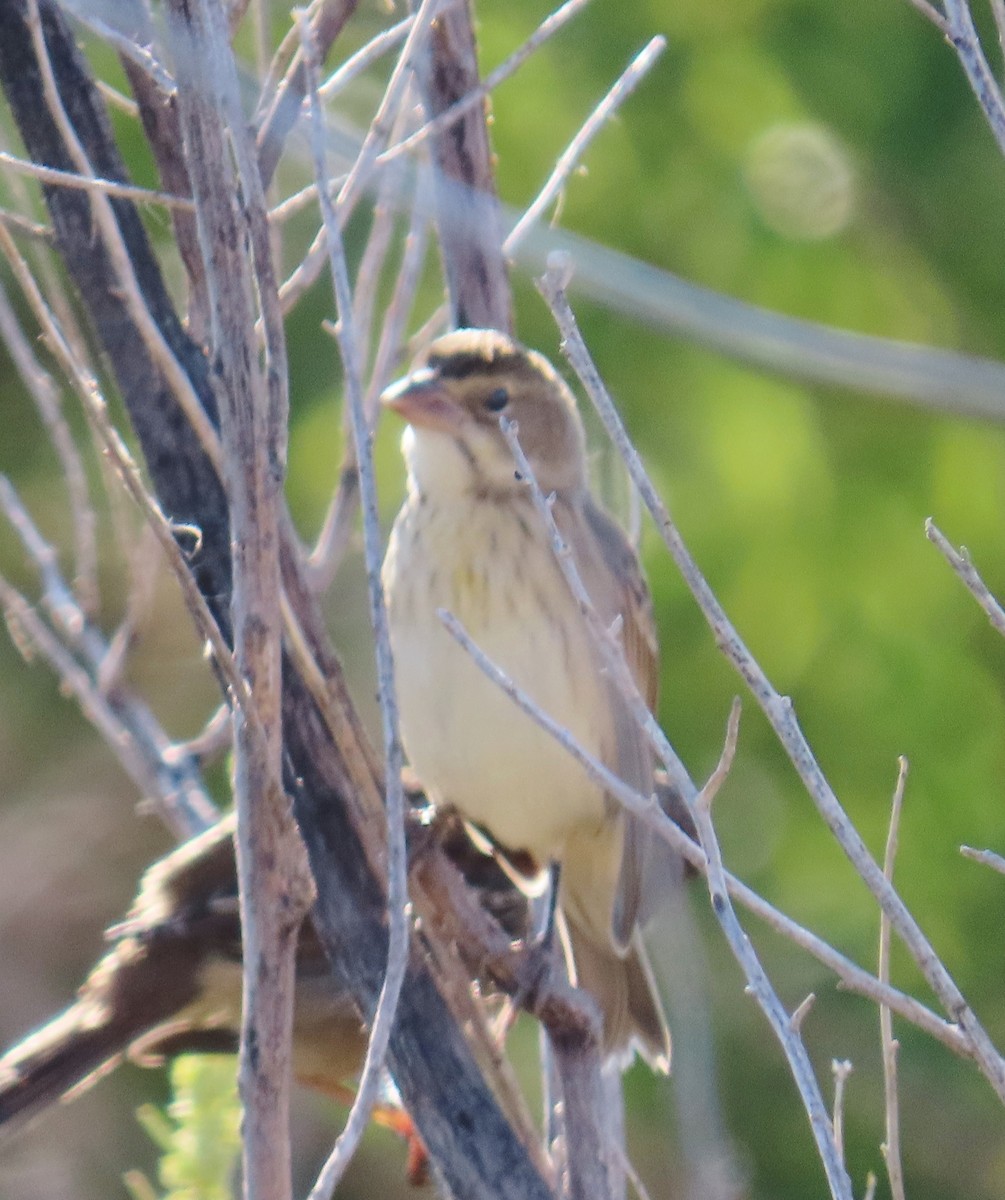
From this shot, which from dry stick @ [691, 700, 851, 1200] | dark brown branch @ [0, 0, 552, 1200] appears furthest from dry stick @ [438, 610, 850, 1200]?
dark brown branch @ [0, 0, 552, 1200]

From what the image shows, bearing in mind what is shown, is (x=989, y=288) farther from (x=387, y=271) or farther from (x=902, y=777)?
(x=902, y=777)

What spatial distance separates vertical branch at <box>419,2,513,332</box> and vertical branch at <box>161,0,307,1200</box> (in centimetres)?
107

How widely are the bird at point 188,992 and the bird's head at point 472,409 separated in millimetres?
710

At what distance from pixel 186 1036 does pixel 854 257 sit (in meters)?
4.06

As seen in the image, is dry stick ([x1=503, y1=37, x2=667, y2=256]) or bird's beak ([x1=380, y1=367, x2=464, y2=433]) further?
bird's beak ([x1=380, y1=367, x2=464, y2=433])

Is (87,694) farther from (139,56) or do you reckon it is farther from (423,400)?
(139,56)

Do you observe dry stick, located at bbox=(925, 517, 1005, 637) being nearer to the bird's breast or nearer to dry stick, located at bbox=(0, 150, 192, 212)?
dry stick, located at bbox=(0, 150, 192, 212)

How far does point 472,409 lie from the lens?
12.0 ft

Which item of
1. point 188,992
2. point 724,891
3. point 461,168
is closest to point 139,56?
point 461,168

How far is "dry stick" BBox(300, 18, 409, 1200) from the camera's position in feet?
5.83

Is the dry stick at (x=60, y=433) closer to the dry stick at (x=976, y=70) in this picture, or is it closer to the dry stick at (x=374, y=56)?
the dry stick at (x=374, y=56)

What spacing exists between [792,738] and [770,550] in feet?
15.0

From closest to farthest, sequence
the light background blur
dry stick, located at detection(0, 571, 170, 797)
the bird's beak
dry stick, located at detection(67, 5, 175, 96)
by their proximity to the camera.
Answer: dry stick, located at detection(67, 5, 175, 96), dry stick, located at detection(0, 571, 170, 797), the bird's beak, the light background blur

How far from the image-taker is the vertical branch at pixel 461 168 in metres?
3.07
